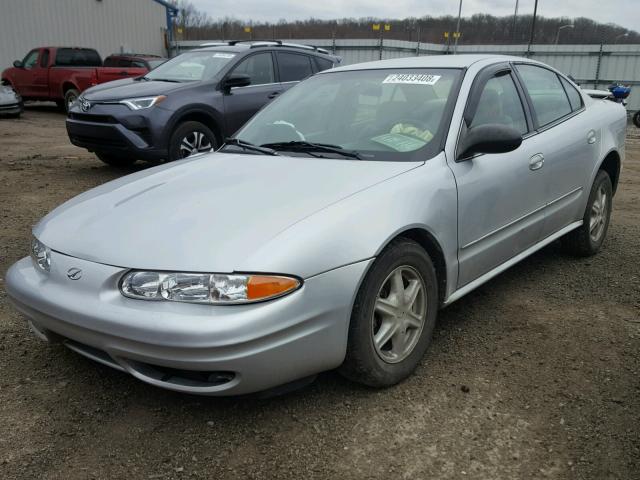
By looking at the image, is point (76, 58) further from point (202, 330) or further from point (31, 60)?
point (202, 330)

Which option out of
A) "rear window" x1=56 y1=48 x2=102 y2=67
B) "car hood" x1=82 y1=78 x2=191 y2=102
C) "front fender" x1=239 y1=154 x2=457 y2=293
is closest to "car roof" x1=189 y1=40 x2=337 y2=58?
"car hood" x1=82 y1=78 x2=191 y2=102

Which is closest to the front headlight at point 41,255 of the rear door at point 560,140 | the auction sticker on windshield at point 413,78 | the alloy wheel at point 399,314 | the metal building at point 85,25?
the alloy wheel at point 399,314

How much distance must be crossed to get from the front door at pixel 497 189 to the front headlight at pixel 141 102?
4.38 meters

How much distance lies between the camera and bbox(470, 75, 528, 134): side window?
340 cm

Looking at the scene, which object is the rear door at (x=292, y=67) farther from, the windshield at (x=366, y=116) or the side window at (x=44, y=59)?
the side window at (x=44, y=59)

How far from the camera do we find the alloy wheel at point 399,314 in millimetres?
2664

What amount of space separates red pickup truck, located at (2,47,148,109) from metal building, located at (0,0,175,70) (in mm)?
5040

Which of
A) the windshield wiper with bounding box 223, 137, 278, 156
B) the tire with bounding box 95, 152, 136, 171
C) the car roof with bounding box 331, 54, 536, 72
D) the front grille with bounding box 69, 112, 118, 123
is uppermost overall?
the car roof with bounding box 331, 54, 536, 72

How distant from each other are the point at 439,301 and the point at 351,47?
19.3 m

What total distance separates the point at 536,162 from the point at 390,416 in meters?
1.91

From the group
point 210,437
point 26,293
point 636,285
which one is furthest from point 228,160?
point 636,285

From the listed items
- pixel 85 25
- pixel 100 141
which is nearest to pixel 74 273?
pixel 100 141

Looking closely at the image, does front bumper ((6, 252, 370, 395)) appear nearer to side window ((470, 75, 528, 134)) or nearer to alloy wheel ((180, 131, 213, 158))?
side window ((470, 75, 528, 134))

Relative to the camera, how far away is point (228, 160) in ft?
11.0
